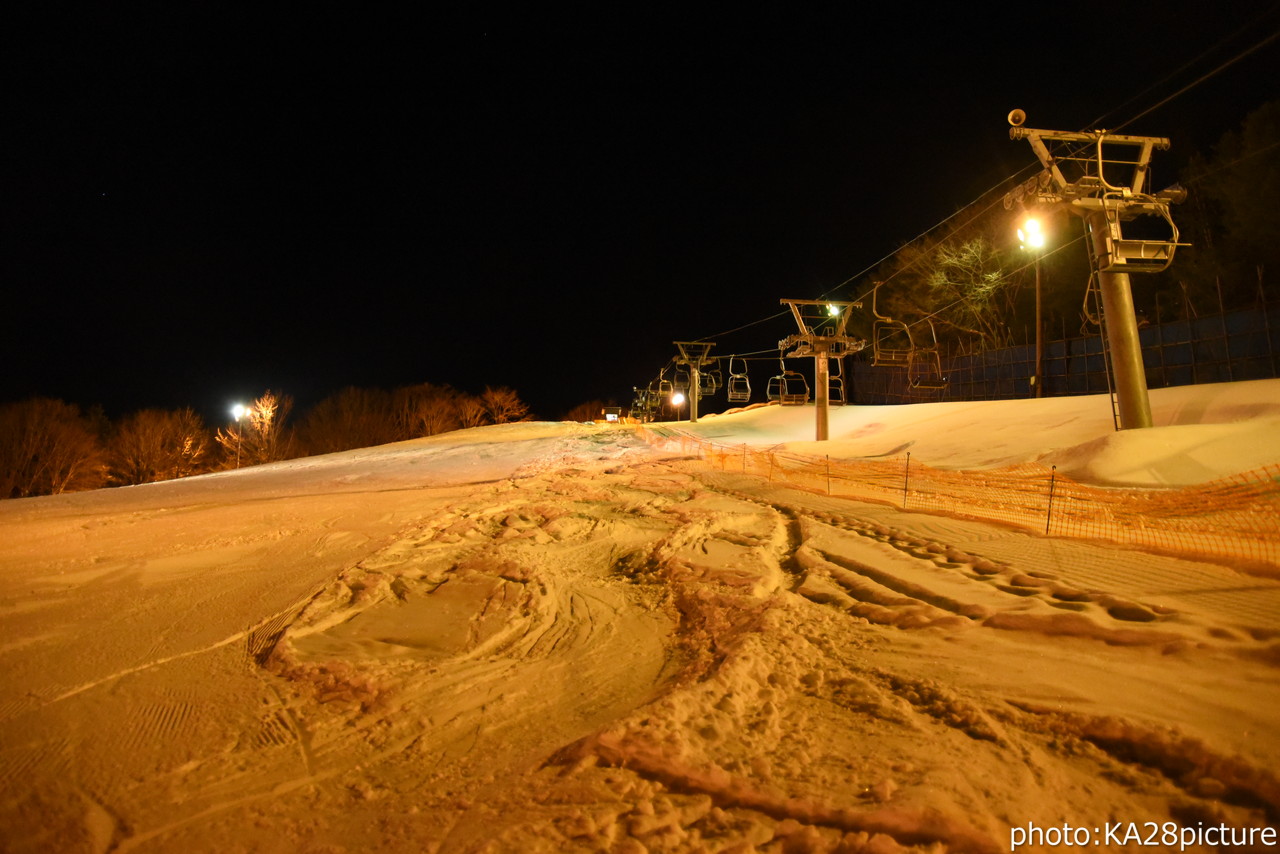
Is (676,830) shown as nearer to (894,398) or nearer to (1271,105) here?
(1271,105)

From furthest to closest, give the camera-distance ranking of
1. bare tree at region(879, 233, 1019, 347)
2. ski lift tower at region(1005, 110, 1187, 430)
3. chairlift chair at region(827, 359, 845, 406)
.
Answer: bare tree at region(879, 233, 1019, 347) < chairlift chair at region(827, 359, 845, 406) < ski lift tower at region(1005, 110, 1187, 430)

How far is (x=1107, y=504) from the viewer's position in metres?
7.75

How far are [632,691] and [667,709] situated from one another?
1.49 ft

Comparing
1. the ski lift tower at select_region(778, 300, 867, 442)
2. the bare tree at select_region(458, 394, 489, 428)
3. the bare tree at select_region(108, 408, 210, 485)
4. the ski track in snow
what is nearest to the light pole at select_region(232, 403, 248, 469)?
the bare tree at select_region(108, 408, 210, 485)

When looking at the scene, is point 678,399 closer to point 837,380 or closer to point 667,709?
point 837,380

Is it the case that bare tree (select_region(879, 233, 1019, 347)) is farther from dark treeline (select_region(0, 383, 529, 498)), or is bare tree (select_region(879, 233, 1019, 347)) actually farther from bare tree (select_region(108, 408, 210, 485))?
bare tree (select_region(108, 408, 210, 485))

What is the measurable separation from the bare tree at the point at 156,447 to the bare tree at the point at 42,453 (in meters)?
2.46

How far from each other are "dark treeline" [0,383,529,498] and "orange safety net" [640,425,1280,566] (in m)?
31.3

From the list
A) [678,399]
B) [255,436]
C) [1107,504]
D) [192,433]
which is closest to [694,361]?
[678,399]

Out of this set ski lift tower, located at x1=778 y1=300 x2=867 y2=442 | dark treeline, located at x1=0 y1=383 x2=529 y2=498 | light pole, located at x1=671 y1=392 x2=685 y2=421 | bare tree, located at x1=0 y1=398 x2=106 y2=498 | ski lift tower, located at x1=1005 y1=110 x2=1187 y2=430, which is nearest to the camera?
ski lift tower, located at x1=1005 y1=110 x2=1187 y2=430

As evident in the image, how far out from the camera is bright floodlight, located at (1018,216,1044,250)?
39.7 feet

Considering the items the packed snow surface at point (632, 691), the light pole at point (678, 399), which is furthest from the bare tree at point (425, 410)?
the packed snow surface at point (632, 691)

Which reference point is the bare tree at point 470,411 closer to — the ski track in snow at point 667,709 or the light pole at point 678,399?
the light pole at point 678,399

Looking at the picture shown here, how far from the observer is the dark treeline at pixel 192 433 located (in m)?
27.9
